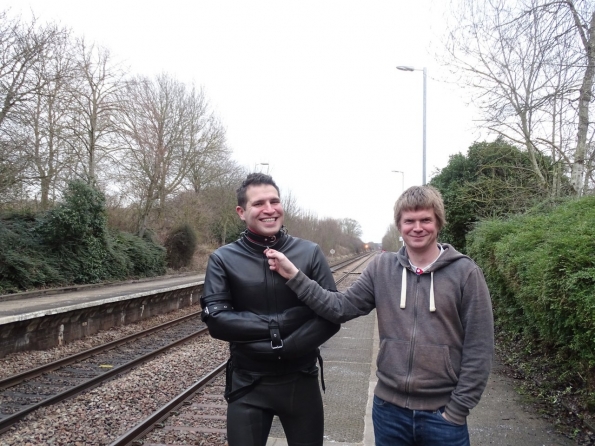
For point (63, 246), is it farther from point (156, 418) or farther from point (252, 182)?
point (252, 182)

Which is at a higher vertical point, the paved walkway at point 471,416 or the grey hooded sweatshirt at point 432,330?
the grey hooded sweatshirt at point 432,330

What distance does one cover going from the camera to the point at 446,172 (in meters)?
17.5

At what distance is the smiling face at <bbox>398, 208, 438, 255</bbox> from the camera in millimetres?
2398

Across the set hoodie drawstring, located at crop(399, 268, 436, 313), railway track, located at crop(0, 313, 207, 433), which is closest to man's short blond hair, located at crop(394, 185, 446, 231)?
hoodie drawstring, located at crop(399, 268, 436, 313)

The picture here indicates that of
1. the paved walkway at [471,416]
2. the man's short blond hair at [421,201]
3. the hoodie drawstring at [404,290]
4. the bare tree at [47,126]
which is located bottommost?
the paved walkway at [471,416]

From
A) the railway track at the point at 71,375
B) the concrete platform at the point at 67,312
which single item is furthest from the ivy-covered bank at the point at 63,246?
the railway track at the point at 71,375

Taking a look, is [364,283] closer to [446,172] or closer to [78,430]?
[78,430]

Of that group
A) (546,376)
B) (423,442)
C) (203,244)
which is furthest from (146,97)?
(423,442)

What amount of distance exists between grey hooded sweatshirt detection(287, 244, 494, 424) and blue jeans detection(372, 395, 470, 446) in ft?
0.12

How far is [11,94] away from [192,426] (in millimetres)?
15419

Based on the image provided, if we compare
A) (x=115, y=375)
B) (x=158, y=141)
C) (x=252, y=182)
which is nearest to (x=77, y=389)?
(x=115, y=375)

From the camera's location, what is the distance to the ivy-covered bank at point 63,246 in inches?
732

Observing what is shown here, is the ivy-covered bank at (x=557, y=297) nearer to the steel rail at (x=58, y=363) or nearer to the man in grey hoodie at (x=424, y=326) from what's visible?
the man in grey hoodie at (x=424, y=326)

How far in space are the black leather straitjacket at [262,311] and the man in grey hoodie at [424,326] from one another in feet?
0.35
